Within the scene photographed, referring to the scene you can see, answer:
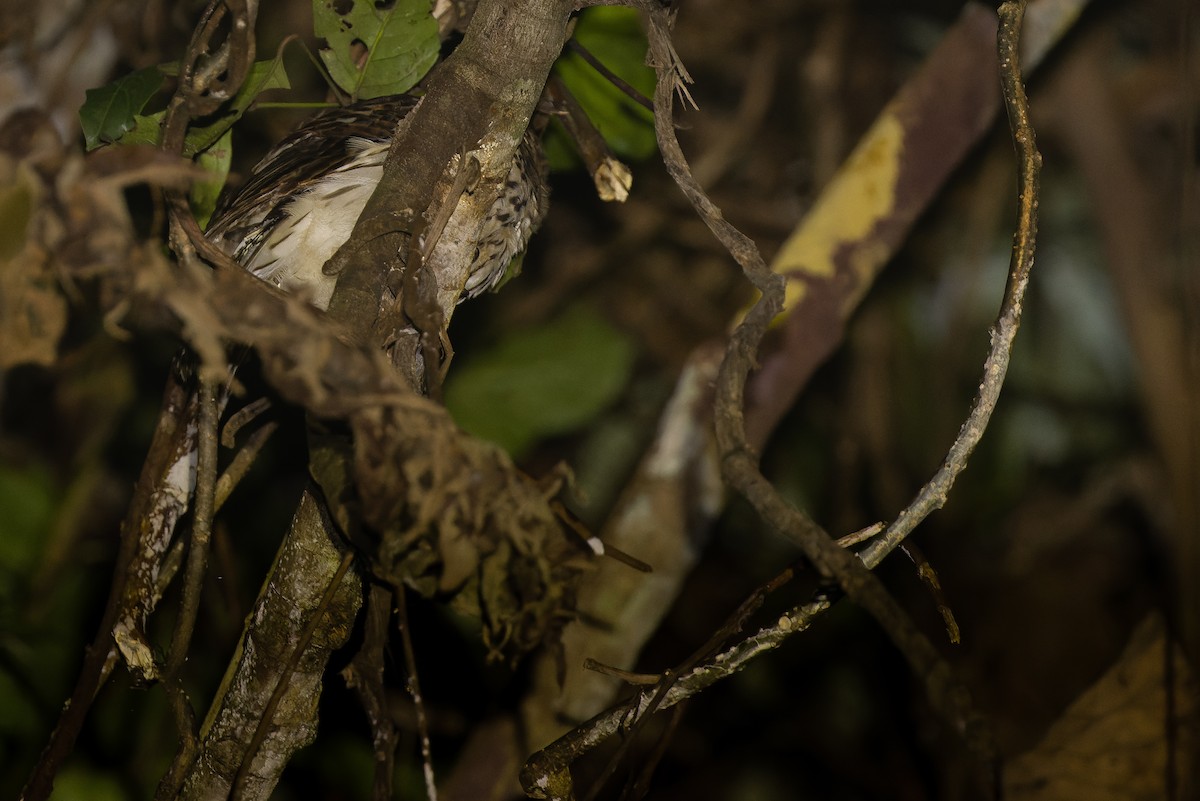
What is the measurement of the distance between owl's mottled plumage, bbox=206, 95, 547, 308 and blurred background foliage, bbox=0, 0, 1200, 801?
78 cm

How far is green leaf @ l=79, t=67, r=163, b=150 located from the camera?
1250 millimetres

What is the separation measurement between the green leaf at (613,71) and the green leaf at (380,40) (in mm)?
253

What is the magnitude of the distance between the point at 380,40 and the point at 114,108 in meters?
0.39

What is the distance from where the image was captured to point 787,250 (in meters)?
1.89

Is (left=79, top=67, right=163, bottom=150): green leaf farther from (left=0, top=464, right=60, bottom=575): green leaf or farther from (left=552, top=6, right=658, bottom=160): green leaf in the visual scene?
(left=0, top=464, right=60, bottom=575): green leaf

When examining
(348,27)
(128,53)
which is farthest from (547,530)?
(128,53)

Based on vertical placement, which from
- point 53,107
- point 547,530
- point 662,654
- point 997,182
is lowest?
point 662,654

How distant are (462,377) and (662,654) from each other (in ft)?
Answer: 4.27

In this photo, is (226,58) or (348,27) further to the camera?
(348,27)

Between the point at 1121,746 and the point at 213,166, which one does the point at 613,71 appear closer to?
the point at 213,166

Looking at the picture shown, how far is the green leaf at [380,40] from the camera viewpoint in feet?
4.63

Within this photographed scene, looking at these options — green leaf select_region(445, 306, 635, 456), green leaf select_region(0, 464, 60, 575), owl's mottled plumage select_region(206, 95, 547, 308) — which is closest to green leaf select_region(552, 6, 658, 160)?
owl's mottled plumage select_region(206, 95, 547, 308)

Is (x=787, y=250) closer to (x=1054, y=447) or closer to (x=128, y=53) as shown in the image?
(x=128, y=53)

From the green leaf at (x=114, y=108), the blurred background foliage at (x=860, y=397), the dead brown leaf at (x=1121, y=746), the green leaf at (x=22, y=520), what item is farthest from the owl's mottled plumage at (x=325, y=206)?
the dead brown leaf at (x=1121, y=746)
